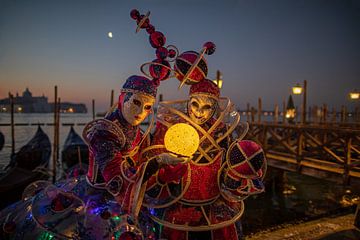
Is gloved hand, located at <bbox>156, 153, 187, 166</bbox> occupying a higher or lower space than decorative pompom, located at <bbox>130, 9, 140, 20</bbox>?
→ lower

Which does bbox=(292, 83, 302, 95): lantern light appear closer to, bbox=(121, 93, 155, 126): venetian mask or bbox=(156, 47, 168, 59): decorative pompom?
bbox=(156, 47, 168, 59): decorative pompom

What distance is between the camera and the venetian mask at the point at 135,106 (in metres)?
2.00

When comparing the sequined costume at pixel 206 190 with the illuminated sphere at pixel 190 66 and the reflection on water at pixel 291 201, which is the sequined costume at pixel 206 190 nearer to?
the illuminated sphere at pixel 190 66

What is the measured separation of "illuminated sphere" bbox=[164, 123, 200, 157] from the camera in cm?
165

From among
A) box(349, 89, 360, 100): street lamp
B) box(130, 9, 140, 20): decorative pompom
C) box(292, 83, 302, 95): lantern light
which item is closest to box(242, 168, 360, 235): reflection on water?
box(130, 9, 140, 20): decorative pompom

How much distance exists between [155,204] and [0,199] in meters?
7.82

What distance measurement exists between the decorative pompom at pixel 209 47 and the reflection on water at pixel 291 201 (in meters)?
5.63

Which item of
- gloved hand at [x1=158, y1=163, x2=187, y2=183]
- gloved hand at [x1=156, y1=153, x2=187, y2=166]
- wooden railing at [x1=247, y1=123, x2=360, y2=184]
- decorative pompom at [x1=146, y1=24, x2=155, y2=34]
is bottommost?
wooden railing at [x1=247, y1=123, x2=360, y2=184]

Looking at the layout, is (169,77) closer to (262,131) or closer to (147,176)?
(147,176)

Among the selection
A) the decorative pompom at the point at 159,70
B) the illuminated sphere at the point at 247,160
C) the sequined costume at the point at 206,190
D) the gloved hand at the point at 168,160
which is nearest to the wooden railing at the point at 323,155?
the sequined costume at the point at 206,190

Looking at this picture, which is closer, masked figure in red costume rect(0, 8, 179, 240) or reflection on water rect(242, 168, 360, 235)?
masked figure in red costume rect(0, 8, 179, 240)

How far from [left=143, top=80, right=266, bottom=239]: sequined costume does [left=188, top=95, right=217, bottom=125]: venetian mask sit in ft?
0.18

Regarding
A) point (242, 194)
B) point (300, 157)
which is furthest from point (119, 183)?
point (300, 157)

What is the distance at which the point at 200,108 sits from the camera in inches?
79.0
